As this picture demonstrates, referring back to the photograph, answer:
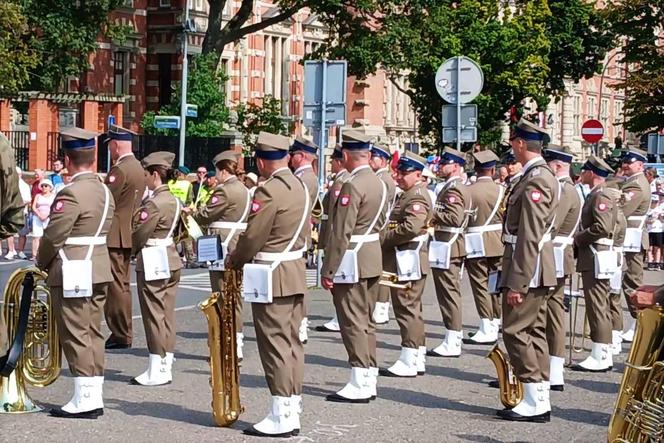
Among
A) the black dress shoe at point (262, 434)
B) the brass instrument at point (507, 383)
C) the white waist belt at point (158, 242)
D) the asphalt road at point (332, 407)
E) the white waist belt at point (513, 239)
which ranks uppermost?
the white waist belt at point (513, 239)

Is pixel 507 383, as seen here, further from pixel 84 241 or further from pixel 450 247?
pixel 450 247

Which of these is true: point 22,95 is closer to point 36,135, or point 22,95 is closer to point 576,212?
point 36,135

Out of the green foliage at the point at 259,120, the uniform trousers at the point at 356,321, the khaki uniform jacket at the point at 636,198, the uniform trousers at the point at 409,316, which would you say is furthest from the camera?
the green foliage at the point at 259,120

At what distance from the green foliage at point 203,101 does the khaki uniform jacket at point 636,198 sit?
2579 centimetres

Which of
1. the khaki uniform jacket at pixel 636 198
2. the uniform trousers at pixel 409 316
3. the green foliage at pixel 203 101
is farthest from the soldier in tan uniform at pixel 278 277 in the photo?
the green foliage at pixel 203 101

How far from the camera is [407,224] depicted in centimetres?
1323

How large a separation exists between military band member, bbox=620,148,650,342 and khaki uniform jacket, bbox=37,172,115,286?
6.91 m

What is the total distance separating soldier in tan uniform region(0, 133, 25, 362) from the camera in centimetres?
963

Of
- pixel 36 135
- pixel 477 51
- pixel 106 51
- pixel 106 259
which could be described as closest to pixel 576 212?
pixel 106 259

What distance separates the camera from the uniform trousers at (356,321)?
11609mm

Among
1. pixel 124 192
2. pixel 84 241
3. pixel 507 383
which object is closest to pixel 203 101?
pixel 124 192

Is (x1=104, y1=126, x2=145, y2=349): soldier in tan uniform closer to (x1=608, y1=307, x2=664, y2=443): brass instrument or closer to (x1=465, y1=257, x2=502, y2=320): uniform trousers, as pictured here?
(x1=465, y1=257, x2=502, y2=320): uniform trousers

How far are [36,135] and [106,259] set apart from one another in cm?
2673

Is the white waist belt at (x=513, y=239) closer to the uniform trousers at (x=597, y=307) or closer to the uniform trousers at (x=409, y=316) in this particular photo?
the uniform trousers at (x=409, y=316)
